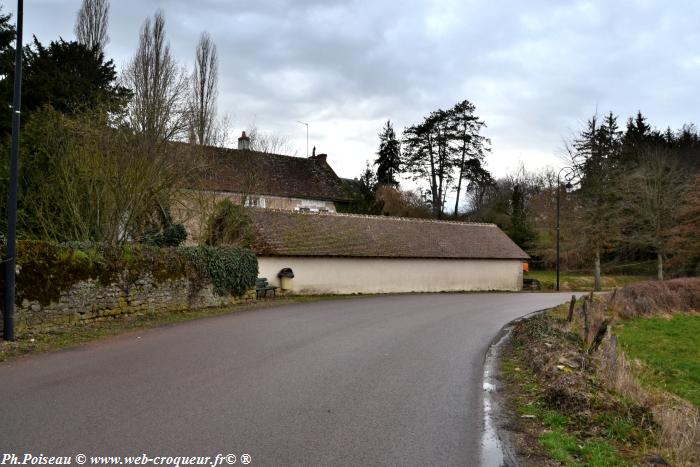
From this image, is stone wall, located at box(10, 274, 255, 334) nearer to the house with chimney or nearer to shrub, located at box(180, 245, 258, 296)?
shrub, located at box(180, 245, 258, 296)

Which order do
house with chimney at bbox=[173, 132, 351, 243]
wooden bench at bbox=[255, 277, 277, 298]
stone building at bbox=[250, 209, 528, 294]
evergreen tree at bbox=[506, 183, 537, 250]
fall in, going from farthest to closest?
evergreen tree at bbox=[506, 183, 537, 250], stone building at bbox=[250, 209, 528, 294], wooden bench at bbox=[255, 277, 277, 298], house with chimney at bbox=[173, 132, 351, 243]

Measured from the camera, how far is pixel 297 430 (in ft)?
18.9

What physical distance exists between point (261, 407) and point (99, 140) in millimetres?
13380

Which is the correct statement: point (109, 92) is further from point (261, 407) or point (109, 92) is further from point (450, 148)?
point (450, 148)

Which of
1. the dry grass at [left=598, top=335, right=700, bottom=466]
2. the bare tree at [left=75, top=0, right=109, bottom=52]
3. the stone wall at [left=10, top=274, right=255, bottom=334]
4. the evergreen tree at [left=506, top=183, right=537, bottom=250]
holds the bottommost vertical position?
the dry grass at [left=598, top=335, right=700, bottom=466]

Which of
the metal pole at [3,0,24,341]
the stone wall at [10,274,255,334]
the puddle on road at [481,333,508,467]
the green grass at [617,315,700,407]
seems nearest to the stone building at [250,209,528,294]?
the stone wall at [10,274,255,334]

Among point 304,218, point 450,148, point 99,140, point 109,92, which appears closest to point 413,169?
point 450,148

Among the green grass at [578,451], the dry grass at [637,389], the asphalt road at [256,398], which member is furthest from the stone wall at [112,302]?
the dry grass at [637,389]

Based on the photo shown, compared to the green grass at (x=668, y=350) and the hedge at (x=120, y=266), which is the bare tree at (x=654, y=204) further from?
the hedge at (x=120, y=266)

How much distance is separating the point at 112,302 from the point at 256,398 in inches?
345

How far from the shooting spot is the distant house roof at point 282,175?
103 ft

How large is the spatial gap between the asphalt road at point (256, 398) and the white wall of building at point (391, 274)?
1427cm

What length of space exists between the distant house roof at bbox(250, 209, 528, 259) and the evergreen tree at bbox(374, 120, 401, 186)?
53.5 feet

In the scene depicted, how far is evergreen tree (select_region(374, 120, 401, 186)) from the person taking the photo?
55188mm
